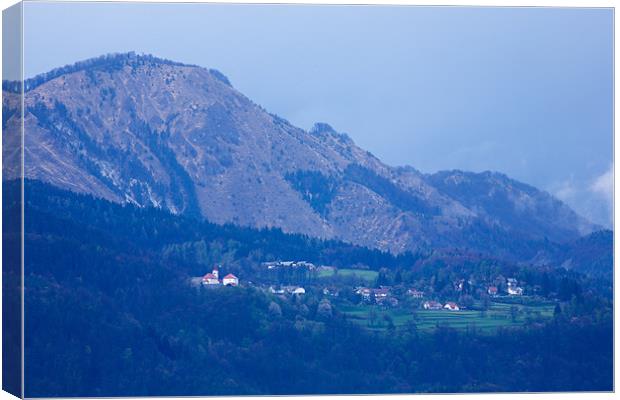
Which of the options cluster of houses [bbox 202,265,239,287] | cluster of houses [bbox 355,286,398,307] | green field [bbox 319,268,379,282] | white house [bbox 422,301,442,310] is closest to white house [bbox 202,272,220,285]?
cluster of houses [bbox 202,265,239,287]

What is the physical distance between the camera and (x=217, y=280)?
25047 mm

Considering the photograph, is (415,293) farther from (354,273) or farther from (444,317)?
(354,273)

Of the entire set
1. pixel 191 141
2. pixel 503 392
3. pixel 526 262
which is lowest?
pixel 503 392

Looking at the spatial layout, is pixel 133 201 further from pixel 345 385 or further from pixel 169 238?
pixel 345 385

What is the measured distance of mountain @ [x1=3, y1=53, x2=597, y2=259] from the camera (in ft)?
83.6

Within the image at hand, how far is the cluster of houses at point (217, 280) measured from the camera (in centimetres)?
2495

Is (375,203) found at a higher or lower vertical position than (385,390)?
higher

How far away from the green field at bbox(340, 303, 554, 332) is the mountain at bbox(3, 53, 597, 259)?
3.76 ft

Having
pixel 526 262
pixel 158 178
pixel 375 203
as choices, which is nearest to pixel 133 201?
pixel 158 178

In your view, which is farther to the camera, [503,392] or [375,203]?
[375,203]

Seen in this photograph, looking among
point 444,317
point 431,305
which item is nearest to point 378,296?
point 431,305

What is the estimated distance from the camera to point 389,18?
24125 millimetres

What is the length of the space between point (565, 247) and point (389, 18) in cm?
437

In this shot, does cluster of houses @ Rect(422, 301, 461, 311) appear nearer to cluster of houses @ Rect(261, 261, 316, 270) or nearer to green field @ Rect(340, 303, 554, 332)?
green field @ Rect(340, 303, 554, 332)
